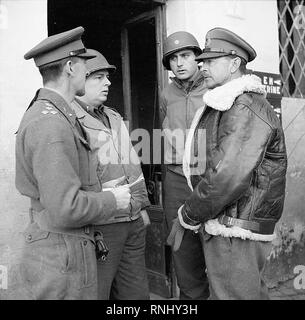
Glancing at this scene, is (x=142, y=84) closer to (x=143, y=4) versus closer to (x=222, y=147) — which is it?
(x=143, y=4)

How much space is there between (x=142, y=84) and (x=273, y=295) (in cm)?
263

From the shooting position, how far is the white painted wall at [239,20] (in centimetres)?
376

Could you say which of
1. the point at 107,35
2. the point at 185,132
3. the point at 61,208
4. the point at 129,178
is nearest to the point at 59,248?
the point at 61,208

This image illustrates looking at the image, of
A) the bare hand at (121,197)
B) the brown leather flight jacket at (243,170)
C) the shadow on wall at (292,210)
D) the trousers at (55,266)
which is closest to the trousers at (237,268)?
the brown leather flight jacket at (243,170)

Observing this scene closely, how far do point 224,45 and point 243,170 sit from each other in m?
0.87

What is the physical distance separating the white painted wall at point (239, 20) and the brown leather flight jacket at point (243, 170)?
1610 millimetres

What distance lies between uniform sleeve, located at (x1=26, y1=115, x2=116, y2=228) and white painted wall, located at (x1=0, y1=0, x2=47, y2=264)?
1.08 m

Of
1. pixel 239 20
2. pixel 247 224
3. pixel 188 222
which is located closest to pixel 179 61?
pixel 239 20

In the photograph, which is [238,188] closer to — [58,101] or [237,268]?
[237,268]

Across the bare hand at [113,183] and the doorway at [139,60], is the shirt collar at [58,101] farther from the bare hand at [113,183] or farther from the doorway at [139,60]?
the doorway at [139,60]

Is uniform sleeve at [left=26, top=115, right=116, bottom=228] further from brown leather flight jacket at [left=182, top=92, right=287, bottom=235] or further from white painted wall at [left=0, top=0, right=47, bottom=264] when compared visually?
white painted wall at [left=0, top=0, right=47, bottom=264]

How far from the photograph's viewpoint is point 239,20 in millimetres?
4074

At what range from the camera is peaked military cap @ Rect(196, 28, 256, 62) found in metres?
2.56
